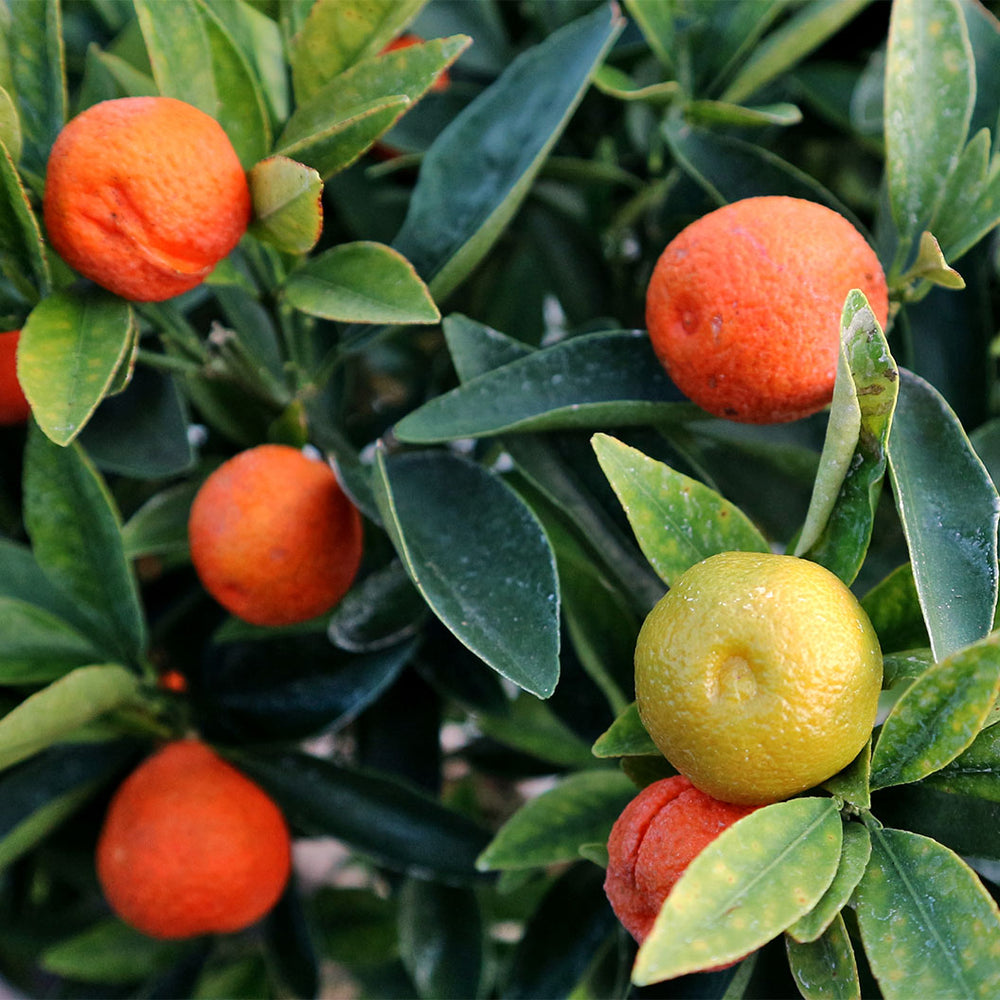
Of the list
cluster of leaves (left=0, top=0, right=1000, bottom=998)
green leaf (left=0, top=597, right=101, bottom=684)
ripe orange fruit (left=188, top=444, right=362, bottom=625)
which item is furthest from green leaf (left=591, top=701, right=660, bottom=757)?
green leaf (left=0, top=597, right=101, bottom=684)

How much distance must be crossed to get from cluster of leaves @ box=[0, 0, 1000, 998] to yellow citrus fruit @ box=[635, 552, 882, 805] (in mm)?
22

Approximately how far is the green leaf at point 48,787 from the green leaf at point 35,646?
0.37ft

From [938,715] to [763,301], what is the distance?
215 mm

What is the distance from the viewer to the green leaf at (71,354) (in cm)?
51

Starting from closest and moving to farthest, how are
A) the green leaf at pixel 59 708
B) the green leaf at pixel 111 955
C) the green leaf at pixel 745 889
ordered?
1. the green leaf at pixel 745 889
2. the green leaf at pixel 59 708
3. the green leaf at pixel 111 955

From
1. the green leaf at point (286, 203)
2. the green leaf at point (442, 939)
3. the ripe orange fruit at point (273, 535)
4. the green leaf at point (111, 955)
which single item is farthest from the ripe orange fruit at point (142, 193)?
the green leaf at point (111, 955)

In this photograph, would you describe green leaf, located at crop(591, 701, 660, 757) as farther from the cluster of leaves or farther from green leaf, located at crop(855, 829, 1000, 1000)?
green leaf, located at crop(855, 829, 1000, 1000)

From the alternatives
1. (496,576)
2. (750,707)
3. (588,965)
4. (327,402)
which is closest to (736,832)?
(750,707)

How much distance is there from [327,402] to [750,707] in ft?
1.67

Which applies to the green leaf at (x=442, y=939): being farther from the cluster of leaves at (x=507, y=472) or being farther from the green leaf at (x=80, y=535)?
the green leaf at (x=80, y=535)

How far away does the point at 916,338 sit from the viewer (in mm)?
724

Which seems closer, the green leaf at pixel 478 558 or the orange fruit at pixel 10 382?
the green leaf at pixel 478 558

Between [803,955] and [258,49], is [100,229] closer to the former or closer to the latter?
[258,49]

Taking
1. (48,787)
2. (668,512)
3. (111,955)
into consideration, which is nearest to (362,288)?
(668,512)
